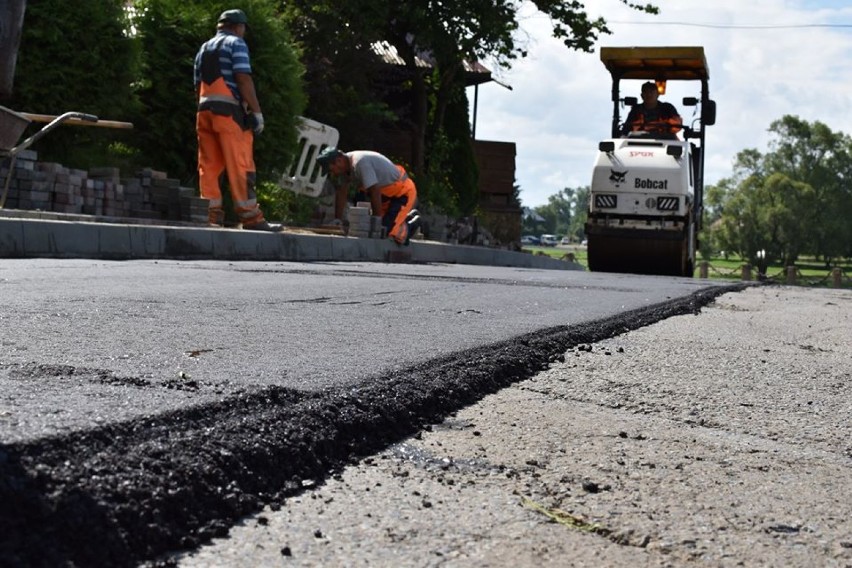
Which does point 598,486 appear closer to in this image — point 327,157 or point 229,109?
point 229,109

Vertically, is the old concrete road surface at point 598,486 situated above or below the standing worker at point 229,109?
below

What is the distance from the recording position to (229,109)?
42.0 ft

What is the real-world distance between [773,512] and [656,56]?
17.5 meters

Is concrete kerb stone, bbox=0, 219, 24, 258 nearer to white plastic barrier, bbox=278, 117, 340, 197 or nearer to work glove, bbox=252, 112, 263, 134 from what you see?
work glove, bbox=252, 112, 263, 134

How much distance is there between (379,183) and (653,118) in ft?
18.7

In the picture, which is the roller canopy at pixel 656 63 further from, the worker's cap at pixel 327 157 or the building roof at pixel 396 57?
the building roof at pixel 396 57

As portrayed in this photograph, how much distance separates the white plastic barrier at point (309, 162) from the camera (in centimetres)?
2061

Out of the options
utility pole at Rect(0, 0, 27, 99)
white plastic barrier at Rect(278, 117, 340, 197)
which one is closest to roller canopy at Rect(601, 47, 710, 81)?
white plastic barrier at Rect(278, 117, 340, 197)

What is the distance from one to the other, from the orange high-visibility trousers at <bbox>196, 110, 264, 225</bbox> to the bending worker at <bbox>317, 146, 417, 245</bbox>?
85 centimetres

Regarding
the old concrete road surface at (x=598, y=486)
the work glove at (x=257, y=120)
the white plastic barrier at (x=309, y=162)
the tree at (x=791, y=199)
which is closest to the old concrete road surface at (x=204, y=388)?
the old concrete road surface at (x=598, y=486)

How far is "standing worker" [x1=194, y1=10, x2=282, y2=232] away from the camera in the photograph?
12734mm

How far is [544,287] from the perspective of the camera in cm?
944

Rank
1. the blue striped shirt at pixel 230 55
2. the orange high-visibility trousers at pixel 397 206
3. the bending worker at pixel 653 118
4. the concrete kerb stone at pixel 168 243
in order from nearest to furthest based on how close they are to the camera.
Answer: the concrete kerb stone at pixel 168 243 → the blue striped shirt at pixel 230 55 → the orange high-visibility trousers at pixel 397 206 → the bending worker at pixel 653 118

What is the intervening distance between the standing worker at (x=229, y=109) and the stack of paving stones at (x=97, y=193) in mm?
484
